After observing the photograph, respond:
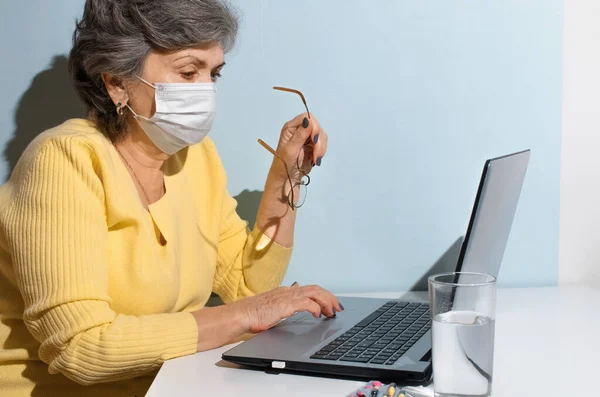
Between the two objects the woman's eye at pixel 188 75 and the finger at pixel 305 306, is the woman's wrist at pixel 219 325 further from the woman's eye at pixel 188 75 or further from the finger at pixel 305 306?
the woman's eye at pixel 188 75

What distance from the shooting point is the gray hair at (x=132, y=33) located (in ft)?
4.34

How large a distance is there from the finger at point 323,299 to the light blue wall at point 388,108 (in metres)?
0.38

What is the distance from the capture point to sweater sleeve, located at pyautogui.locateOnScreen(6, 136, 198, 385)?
1.12 metres

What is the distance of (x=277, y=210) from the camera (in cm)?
156

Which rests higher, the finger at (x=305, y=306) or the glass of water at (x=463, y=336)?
the glass of water at (x=463, y=336)

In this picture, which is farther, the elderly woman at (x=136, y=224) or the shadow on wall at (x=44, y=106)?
the shadow on wall at (x=44, y=106)

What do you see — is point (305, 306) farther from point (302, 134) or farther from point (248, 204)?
point (248, 204)

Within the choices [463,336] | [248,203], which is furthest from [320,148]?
[463,336]

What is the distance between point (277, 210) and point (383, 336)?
463mm

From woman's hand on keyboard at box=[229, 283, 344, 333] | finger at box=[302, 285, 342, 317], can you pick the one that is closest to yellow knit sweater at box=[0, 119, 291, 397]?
woman's hand on keyboard at box=[229, 283, 344, 333]

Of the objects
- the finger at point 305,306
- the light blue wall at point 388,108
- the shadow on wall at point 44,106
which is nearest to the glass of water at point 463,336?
the finger at point 305,306

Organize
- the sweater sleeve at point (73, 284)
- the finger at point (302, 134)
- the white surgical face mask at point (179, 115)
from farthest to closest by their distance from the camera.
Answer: the finger at point (302, 134) → the white surgical face mask at point (179, 115) → the sweater sleeve at point (73, 284)

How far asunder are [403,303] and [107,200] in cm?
58

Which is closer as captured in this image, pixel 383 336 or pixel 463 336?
pixel 463 336
